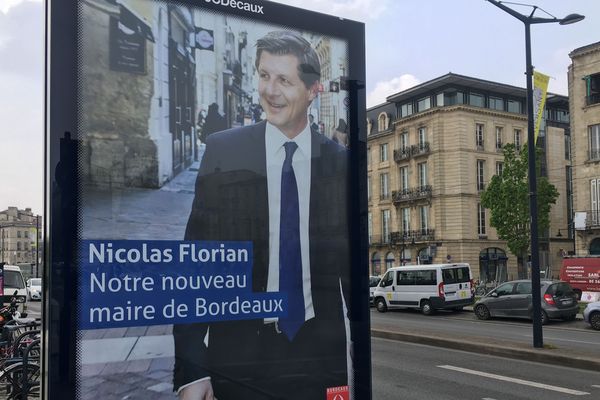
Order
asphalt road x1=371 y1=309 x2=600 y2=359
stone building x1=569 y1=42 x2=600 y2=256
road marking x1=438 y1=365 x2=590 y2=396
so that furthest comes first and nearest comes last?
stone building x1=569 y1=42 x2=600 y2=256
asphalt road x1=371 y1=309 x2=600 y2=359
road marking x1=438 y1=365 x2=590 y2=396

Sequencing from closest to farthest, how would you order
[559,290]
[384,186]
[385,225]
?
1. [559,290]
2. [385,225]
3. [384,186]

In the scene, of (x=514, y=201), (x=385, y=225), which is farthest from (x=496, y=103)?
(x=514, y=201)

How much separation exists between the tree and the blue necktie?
40128mm

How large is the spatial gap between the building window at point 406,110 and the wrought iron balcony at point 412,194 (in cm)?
783

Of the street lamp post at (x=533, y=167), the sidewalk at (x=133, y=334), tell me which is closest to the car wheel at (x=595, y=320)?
the street lamp post at (x=533, y=167)

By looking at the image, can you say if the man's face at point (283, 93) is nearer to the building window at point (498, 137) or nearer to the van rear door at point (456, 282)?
the van rear door at point (456, 282)

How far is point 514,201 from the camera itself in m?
40.4

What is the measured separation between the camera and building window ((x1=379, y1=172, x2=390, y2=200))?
66.8 metres

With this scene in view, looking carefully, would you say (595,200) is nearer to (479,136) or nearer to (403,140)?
(479,136)

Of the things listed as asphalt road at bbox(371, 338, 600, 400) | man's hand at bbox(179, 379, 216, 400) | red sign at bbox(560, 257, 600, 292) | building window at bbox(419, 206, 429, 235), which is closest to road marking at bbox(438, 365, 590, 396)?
asphalt road at bbox(371, 338, 600, 400)

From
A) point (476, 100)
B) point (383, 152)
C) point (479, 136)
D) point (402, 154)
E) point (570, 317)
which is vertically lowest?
point (570, 317)

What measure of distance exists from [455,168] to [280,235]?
57.7 m

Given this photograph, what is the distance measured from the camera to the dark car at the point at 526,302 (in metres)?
20.8

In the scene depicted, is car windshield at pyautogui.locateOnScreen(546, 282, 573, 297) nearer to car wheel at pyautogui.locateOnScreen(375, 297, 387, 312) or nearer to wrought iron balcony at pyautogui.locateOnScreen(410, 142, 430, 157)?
car wheel at pyautogui.locateOnScreen(375, 297, 387, 312)
